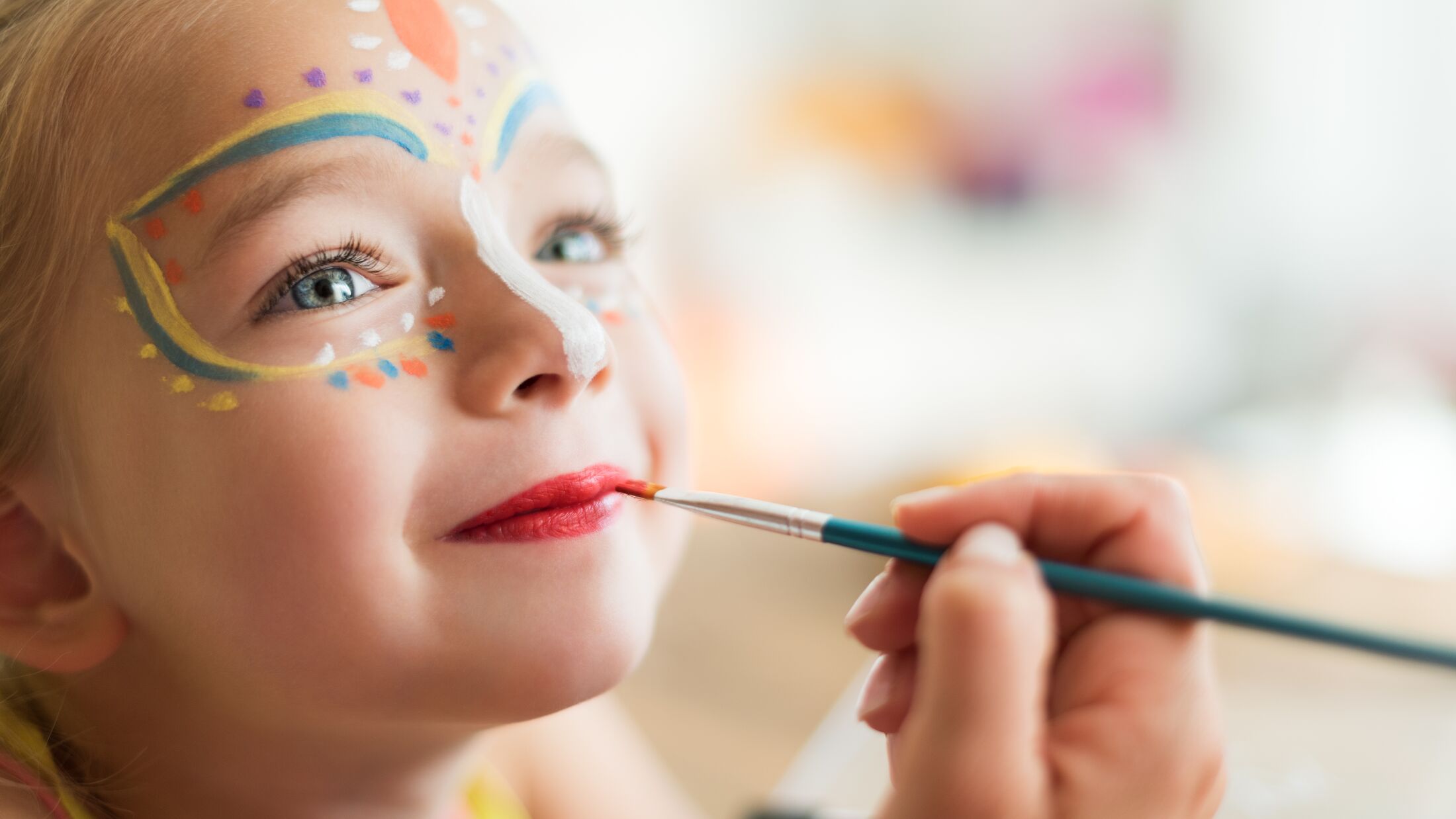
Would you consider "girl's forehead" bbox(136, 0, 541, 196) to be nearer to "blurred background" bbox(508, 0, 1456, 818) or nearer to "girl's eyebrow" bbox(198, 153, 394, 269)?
"girl's eyebrow" bbox(198, 153, 394, 269)

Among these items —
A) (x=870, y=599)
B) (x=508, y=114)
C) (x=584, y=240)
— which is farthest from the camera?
(x=584, y=240)

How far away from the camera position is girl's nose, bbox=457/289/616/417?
56cm

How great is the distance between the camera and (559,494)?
1.95 ft

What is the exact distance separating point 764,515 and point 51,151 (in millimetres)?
437

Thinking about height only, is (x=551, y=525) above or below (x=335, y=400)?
below

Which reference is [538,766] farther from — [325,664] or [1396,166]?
[1396,166]

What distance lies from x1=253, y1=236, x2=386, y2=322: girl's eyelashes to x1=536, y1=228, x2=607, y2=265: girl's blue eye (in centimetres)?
12

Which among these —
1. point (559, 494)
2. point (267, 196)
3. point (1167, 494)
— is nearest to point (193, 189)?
point (267, 196)

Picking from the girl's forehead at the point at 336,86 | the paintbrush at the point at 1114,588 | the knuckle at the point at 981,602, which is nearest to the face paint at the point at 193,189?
the girl's forehead at the point at 336,86

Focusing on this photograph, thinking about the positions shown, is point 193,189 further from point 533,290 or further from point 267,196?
point 533,290

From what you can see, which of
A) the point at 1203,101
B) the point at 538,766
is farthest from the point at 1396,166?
the point at 538,766

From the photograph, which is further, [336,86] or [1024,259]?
[1024,259]

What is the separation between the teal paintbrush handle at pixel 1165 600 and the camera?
1.43 feet

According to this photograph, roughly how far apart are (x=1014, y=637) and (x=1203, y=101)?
2180 mm
